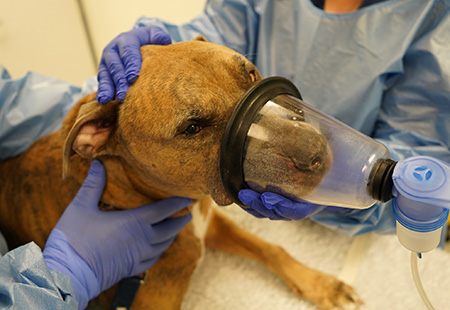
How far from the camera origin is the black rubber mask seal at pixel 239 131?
3.43 ft

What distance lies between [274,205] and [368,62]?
0.94m

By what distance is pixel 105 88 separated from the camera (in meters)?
1.30

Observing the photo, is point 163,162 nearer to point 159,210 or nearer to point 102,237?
point 159,210

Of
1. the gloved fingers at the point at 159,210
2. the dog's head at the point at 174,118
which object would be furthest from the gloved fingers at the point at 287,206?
the gloved fingers at the point at 159,210

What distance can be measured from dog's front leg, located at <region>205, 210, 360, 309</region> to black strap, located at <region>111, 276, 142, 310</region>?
0.51m

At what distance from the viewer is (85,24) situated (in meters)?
3.24

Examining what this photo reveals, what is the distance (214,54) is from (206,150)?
0.98ft

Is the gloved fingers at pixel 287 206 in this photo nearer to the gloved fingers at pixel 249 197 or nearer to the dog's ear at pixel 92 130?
the gloved fingers at pixel 249 197

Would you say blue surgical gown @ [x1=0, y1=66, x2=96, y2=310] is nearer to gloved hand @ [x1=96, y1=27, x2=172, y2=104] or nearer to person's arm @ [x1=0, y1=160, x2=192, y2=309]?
person's arm @ [x1=0, y1=160, x2=192, y2=309]

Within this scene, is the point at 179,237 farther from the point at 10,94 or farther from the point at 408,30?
the point at 408,30

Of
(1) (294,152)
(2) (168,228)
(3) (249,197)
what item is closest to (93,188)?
(2) (168,228)

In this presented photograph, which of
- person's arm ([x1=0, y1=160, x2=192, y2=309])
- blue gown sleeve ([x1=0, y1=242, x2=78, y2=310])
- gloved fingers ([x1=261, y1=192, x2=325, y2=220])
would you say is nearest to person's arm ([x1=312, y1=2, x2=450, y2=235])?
gloved fingers ([x1=261, y1=192, x2=325, y2=220])

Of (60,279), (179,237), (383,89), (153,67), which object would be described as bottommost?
(179,237)

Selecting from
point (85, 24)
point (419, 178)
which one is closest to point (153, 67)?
point (419, 178)
